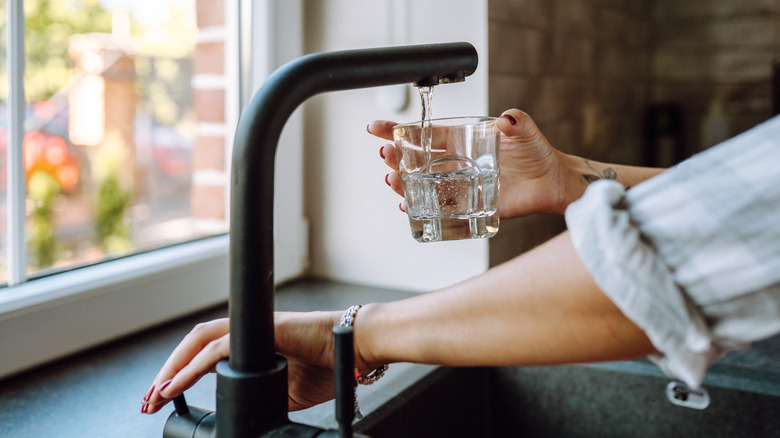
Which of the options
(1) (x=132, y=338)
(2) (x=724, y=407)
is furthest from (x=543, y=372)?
(1) (x=132, y=338)

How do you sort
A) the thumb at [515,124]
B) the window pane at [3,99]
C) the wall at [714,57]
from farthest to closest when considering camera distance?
the wall at [714,57], the window pane at [3,99], the thumb at [515,124]

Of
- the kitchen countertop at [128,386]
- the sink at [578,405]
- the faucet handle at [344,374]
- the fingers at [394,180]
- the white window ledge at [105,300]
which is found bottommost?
the sink at [578,405]

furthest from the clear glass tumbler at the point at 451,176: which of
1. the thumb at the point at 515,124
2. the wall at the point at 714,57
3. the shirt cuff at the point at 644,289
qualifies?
the wall at the point at 714,57

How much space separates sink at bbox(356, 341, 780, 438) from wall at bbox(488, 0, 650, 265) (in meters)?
0.24

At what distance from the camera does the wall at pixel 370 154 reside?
44.2 inches

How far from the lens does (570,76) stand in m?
1.46

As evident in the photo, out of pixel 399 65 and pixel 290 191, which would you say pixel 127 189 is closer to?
pixel 290 191

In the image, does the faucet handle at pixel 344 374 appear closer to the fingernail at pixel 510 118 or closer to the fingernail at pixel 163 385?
the fingernail at pixel 163 385

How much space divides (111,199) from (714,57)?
1799 millimetres

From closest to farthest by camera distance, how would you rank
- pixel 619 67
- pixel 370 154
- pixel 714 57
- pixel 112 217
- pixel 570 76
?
pixel 370 154 < pixel 570 76 < pixel 112 217 < pixel 619 67 < pixel 714 57

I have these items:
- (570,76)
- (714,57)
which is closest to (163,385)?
(570,76)

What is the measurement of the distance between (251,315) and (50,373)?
523 mm

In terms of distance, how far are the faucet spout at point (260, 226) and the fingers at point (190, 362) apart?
5 cm

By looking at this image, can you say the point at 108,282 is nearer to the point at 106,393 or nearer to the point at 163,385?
the point at 106,393
